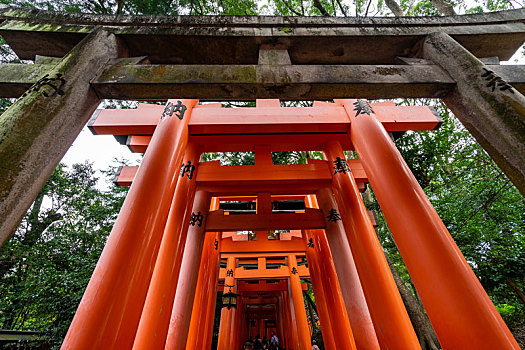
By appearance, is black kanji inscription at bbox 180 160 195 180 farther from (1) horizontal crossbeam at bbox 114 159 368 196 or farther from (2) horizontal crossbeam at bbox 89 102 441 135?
(2) horizontal crossbeam at bbox 89 102 441 135

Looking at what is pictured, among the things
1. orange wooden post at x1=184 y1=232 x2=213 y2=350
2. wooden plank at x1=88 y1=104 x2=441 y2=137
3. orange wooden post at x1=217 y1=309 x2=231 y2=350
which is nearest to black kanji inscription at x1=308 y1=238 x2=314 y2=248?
orange wooden post at x1=184 y1=232 x2=213 y2=350

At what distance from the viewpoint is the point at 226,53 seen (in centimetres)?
254

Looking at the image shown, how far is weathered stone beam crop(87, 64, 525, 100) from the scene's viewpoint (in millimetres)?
1979

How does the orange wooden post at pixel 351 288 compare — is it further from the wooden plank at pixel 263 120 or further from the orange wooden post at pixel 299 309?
the orange wooden post at pixel 299 309

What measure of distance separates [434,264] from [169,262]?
3590 millimetres

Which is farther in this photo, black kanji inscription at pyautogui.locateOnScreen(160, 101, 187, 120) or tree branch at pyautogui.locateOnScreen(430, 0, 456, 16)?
tree branch at pyautogui.locateOnScreen(430, 0, 456, 16)

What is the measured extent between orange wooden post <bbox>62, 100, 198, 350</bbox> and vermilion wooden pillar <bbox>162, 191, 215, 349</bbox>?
1.62 metres

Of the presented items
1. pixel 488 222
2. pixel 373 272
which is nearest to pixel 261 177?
pixel 373 272

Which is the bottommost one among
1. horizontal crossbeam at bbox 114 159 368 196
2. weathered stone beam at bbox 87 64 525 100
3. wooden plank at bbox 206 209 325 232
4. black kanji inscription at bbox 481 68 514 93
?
black kanji inscription at bbox 481 68 514 93

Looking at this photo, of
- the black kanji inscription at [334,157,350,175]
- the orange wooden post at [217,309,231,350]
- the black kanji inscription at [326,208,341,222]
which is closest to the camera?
the black kanji inscription at [334,157,350,175]

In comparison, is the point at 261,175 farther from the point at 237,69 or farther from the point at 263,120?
the point at 237,69

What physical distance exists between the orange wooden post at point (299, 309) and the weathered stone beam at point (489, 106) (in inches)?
346

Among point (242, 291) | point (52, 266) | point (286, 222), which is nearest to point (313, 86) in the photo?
point (286, 222)

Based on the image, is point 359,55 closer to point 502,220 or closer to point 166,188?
point 166,188
